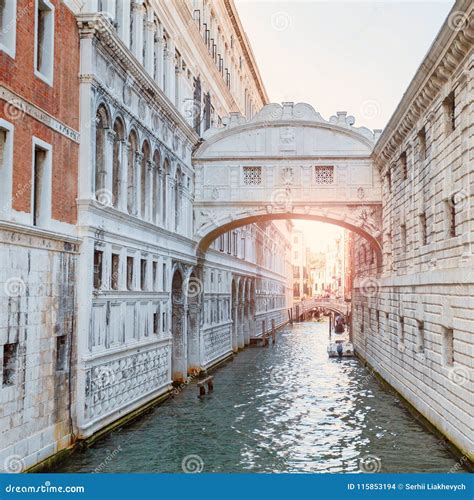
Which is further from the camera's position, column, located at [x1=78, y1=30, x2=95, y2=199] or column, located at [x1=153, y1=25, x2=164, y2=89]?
column, located at [x1=153, y1=25, x2=164, y2=89]

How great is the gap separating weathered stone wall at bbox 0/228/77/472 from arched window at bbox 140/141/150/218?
5174 mm

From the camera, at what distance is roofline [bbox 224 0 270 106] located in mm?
32469

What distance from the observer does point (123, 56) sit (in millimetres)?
15797

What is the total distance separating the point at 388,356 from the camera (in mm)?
22703

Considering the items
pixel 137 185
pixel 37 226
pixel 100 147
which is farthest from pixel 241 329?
pixel 37 226

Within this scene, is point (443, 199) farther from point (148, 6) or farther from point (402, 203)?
point (148, 6)

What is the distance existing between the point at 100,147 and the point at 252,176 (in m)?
9.44

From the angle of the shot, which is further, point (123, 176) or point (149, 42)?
point (149, 42)

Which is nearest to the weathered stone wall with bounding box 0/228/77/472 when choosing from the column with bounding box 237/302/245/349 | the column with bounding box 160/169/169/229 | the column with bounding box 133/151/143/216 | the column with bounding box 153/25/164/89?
the column with bounding box 133/151/143/216

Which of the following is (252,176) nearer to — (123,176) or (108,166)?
(123,176)

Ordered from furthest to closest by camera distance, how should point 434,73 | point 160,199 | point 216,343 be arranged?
point 216,343
point 160,199
point 434,73

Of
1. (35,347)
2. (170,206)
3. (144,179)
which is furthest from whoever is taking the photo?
(170,206)

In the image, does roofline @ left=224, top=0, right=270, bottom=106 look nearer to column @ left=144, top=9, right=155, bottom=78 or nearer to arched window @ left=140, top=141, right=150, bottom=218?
column @ left=144, top=9, right=155, bottom=78

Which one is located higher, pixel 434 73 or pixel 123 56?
pixel 123 56
